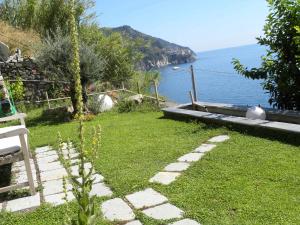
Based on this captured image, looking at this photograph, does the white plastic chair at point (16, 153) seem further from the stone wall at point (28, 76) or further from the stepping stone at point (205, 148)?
the stone wall at point (28, 76)

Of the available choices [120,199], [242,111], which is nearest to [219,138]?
[242,111]

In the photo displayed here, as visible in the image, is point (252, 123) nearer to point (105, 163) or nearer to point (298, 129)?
point (298, 129)

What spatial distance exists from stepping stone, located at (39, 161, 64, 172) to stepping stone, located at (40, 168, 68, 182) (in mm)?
168

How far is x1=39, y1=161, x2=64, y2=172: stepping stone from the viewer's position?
5.87 metres

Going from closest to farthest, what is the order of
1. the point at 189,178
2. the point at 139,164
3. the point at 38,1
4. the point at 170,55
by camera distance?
the point at 189,178 → the point at 139,164 → the point at 38,1 → the point at 170,55

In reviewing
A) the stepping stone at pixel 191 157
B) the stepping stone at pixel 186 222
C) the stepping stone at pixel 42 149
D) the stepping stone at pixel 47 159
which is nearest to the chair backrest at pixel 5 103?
the stepping stone at pixel 42 149

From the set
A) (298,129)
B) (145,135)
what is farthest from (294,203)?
(145,135)

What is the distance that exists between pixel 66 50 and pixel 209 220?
850 cm

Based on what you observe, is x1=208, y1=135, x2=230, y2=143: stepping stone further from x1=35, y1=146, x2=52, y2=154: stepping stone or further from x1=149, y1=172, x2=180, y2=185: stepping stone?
x1=35, y1=146, x2=52, y2=154: stepping stone

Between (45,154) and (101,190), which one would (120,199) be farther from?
(45,154)

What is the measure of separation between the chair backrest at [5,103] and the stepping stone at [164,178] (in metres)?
6.90

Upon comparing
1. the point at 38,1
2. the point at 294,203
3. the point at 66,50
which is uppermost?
the point at 38,1

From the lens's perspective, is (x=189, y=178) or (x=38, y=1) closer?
(x=189, y=178)

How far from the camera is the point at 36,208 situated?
14.0 ft
